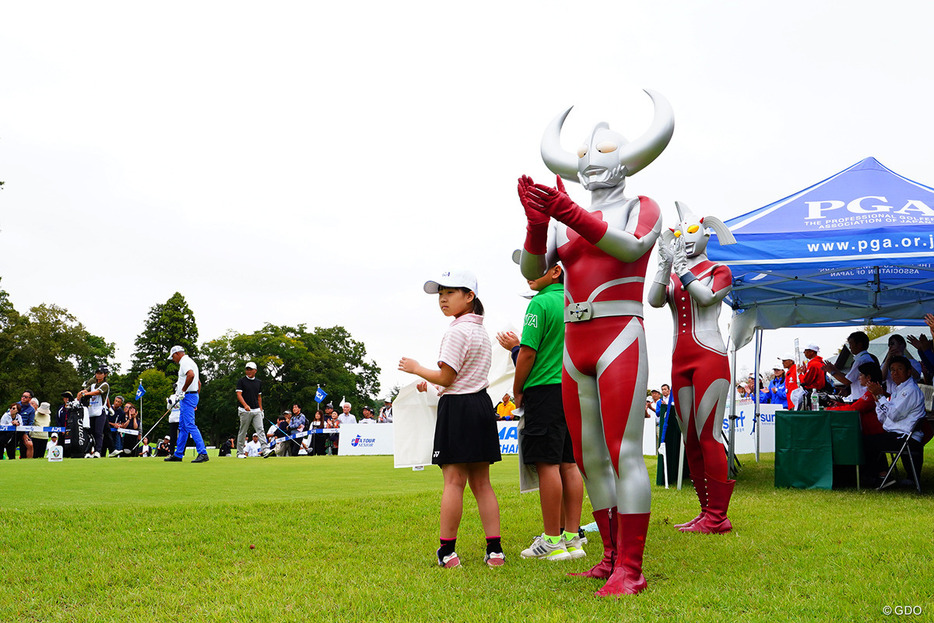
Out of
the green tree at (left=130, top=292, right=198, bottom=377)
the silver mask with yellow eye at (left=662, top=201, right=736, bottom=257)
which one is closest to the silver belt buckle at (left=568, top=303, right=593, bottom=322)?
the silver mask with yellow eye at (left=662, top=201, right=736, bottom=257)

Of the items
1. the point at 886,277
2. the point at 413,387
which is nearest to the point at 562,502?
the point at 413,387

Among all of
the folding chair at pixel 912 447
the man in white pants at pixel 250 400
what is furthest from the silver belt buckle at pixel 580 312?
the man in white pants at pixel 250 400

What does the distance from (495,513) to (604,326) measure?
1508mm

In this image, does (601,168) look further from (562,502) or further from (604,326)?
(562,502)

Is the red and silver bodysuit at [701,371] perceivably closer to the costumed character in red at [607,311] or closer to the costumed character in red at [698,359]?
the costumed character in red at [698,359]

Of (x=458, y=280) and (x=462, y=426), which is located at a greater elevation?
(x=458, y=280)

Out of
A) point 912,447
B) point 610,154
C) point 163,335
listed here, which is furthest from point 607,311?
point 163,335

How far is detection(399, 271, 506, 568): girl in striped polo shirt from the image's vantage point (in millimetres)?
4691

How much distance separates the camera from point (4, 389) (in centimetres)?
4838

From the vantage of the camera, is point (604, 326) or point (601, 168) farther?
point (601, 168)

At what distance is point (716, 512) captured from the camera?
19.8 feet

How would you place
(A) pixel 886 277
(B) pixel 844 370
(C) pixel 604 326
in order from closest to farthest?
(C) pixel 604 326 → (A) pixel 886 277 → (B) pixel 844 370

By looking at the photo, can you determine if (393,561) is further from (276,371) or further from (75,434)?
(276,371)

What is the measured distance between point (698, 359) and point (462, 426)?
2.56 m
